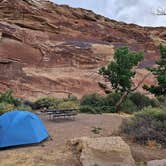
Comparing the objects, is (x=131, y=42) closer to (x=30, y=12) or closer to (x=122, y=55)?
(x=30, y=12)

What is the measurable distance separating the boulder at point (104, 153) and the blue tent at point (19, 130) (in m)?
2.03

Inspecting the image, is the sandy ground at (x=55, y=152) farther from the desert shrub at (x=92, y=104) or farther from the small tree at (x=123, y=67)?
the small tree at (x=123, y=67)

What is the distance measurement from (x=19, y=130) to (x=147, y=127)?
3.74 m

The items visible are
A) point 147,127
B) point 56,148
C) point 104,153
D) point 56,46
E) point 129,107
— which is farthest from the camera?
point 56,46

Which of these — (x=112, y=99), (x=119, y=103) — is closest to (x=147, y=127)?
(x=119, y=103)

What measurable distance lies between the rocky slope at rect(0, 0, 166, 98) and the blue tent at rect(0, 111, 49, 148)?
18.5 m

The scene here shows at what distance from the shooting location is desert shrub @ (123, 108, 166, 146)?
11.9 metres

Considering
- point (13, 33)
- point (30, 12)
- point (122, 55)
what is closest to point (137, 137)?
point (122, 55)

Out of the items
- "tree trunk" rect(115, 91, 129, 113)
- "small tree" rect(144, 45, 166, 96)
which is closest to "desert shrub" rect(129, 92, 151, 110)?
"small tree" rect(144, 45, 166, 96)

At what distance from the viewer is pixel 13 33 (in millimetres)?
37656

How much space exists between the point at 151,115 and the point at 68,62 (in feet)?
83.4

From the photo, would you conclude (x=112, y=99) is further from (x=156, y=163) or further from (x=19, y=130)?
(x=156, y=163)

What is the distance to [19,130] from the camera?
11.9 metres

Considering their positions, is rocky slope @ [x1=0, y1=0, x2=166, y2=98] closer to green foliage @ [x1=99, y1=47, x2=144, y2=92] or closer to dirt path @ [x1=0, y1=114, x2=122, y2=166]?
green foliage @ [x1=99, y1=47, x2=144, y2=92]
